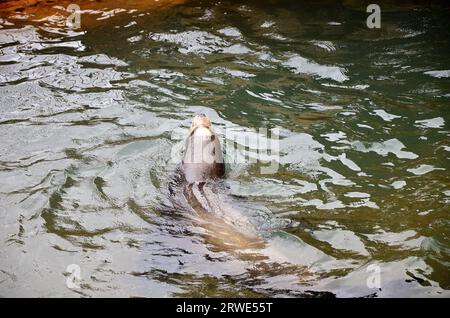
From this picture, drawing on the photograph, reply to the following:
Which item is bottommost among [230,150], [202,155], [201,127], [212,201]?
[212,201]

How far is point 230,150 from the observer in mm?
7004

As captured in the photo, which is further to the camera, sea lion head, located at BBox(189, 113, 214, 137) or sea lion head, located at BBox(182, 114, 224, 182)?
sea lion head, located at BBox(189, 113, 214, 137)

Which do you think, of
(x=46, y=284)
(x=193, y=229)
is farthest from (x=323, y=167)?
(x=46, y=284)

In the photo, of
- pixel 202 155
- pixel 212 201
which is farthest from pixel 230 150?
pixel 212 201

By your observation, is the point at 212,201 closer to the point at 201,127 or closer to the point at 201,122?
the point at 201,127

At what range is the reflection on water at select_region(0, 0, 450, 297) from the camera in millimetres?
4871

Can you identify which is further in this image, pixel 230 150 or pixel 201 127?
pixel 230 150

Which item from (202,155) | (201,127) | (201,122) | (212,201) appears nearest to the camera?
(212,201)

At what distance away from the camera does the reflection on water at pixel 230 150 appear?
16.0 feet

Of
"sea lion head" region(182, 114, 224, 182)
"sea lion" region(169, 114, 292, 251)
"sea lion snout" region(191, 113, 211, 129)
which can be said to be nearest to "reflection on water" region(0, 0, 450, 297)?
"sea lion" region(169, 114, 292, 251)

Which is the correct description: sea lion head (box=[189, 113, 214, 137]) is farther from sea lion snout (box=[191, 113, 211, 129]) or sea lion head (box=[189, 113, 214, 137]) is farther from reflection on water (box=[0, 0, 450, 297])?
reflection on water (box=[0, 0, 450, 297])

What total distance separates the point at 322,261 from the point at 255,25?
22.7ft

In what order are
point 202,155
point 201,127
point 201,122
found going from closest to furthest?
1. point 202,155
2. point 201,127
3. point 201,122

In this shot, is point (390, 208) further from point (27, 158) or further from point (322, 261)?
point (27, 158)
